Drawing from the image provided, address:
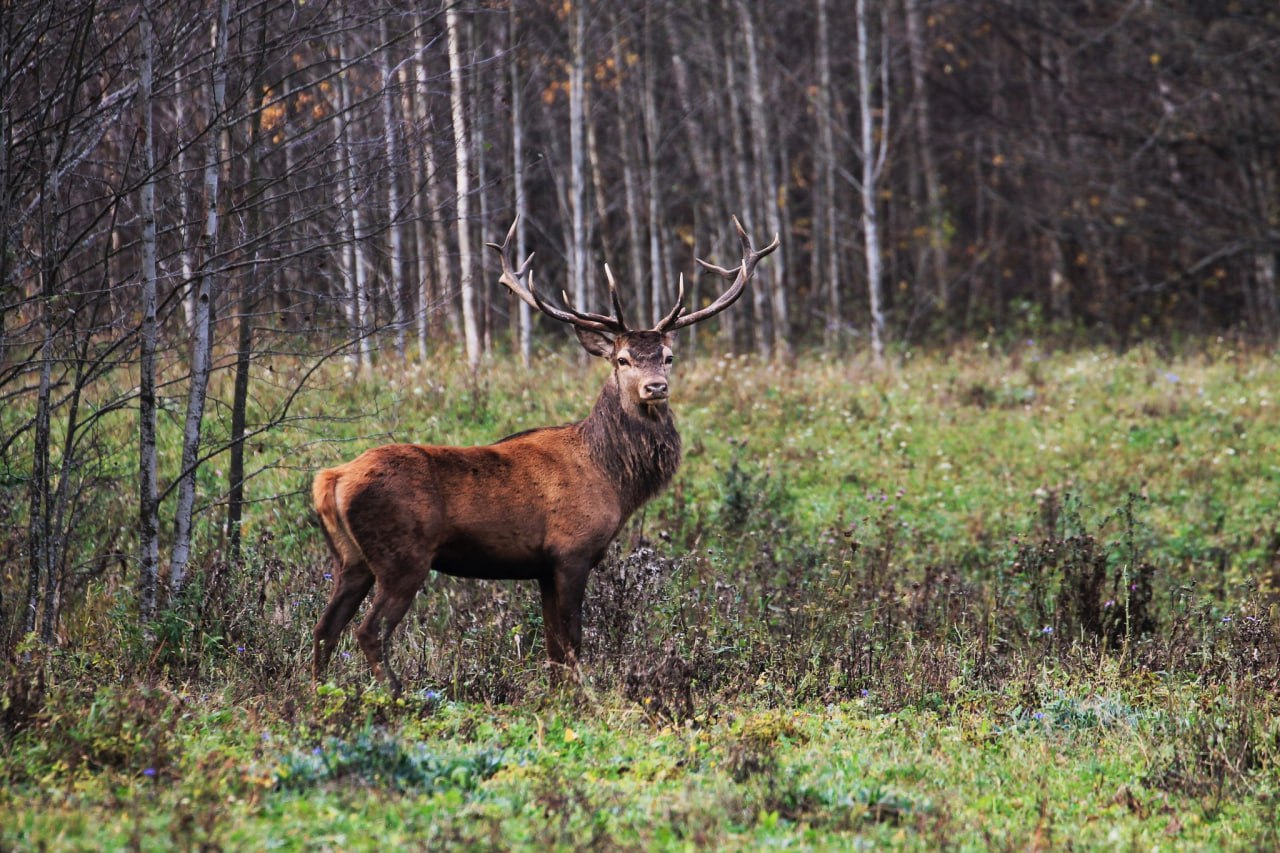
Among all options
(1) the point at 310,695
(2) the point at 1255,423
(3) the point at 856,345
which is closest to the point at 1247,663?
(1) the point at 310,695

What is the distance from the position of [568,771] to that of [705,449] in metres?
7.90

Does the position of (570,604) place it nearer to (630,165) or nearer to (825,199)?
(630,165)

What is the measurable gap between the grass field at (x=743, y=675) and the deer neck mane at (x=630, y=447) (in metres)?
0.75

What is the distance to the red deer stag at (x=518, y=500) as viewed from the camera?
21.5ft

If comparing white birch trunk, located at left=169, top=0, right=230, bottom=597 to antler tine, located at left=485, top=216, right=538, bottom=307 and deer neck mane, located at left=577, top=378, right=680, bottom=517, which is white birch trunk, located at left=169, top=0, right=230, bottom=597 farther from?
deer neck mane, located at left=577, top=378, right=680, bottom=517

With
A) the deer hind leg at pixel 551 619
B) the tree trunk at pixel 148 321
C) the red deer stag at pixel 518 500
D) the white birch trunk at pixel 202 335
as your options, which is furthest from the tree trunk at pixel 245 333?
the deer hind leg at pixel 551 619

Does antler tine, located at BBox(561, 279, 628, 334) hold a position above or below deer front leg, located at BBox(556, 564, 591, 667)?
above

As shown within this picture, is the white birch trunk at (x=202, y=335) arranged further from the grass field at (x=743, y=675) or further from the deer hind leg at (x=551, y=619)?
the deer hind leg at (x=551, y=619)

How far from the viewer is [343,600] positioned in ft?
22.3

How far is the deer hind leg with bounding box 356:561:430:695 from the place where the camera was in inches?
257

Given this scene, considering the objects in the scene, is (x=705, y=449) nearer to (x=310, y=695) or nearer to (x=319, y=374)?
(x=319, y=374)

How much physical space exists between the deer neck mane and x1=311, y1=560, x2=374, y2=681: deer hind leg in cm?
146

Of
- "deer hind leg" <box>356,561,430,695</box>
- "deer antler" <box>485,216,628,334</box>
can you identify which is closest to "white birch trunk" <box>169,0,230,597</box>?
"deer hind leg" <box>356,561,430,695</box>

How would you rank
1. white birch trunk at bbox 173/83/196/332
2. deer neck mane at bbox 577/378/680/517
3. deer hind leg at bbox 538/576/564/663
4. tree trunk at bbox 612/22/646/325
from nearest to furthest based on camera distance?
1. deer hind leg at bbox 538/576/564/663
2. white birch trunk at bbox 173/83/196/332
3. deer neck mane at bbox 577/378/680/517
4. tree trunk at bbox 612/22/646/325
